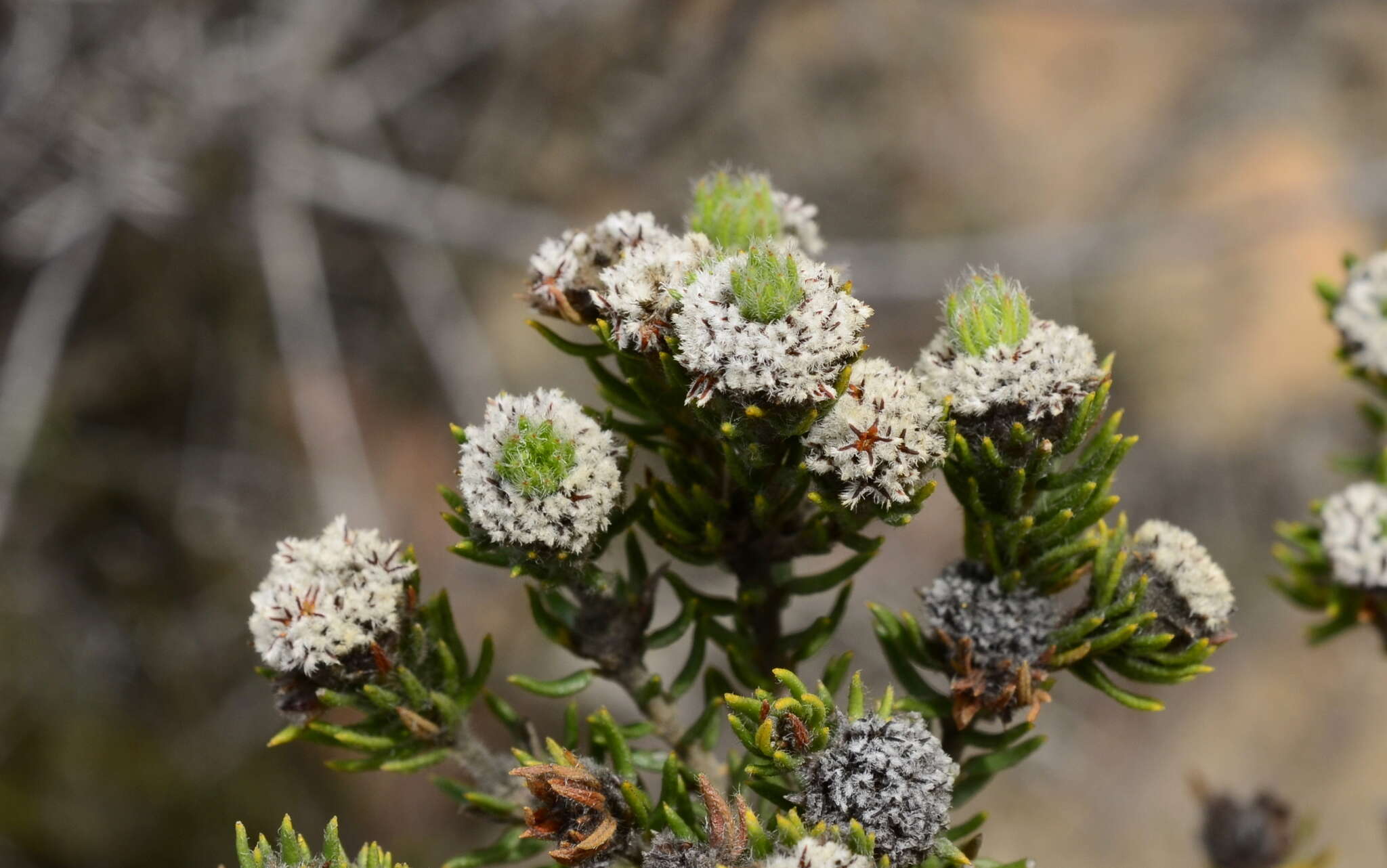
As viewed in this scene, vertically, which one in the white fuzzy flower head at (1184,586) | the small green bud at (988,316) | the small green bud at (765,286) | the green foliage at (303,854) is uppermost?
the small green bud at (765,286)

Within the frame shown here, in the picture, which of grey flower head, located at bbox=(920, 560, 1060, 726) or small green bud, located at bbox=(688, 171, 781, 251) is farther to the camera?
small green bud, located at bbox=(688, 171, 781, 251)

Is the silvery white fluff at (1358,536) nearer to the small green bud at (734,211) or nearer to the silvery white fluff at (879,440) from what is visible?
the silvery white fluff at (879,440)

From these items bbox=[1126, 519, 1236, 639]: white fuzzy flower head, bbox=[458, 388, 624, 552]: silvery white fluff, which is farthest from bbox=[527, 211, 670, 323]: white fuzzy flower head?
bbox=[1126, 519, 1236, 639]: white fuzzy flower head

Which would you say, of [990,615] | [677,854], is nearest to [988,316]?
[990,615]

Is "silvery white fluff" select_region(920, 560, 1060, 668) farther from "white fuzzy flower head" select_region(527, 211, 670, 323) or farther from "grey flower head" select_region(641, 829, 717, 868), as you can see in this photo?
"white fuzzy flower head" select_region(527, 211, 670, 323)

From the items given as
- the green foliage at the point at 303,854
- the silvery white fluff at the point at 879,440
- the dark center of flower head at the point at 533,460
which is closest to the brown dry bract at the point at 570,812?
the green foliage at the point at 303,854

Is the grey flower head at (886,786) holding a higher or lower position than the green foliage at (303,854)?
lower

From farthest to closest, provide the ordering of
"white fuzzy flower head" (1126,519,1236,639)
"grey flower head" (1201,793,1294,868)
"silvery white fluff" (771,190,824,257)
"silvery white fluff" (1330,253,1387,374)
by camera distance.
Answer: "grey flower head" (1201,793,1294,868) → "silvery white fluff" (1330,253,1387,374) → "silvery white fluff" (771,190,824,257) → "white fuzzy flower head" (1126,519,1236,639)

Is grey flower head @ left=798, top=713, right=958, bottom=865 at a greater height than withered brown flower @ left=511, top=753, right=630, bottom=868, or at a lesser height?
lesser
